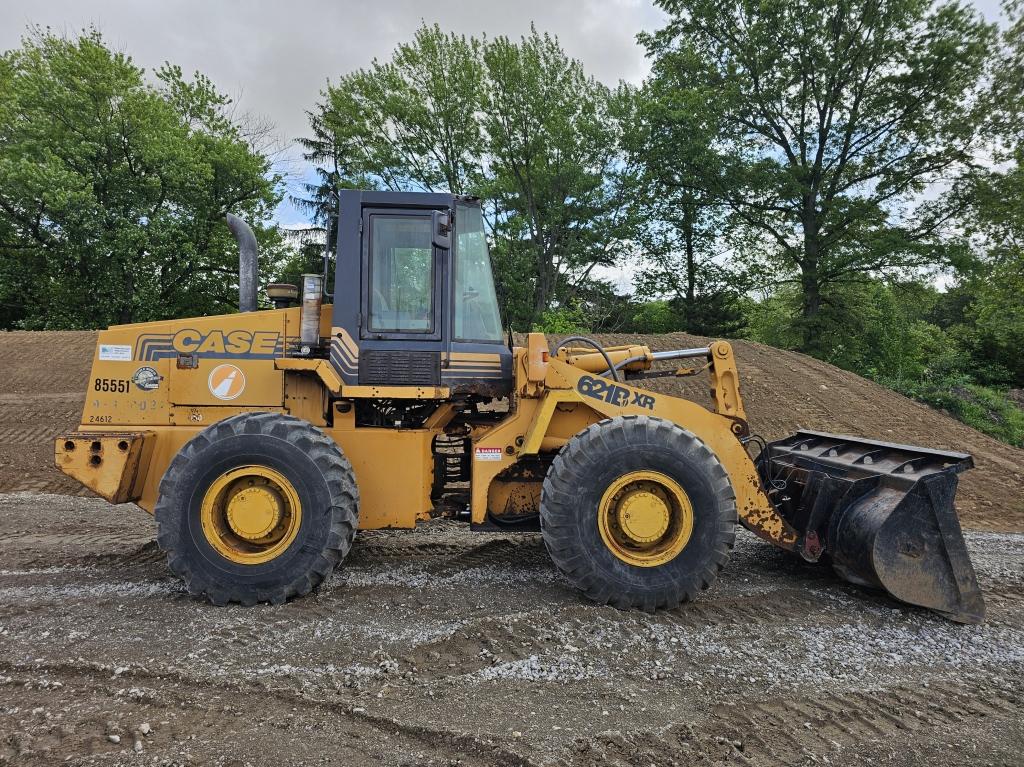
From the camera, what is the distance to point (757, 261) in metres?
23.2

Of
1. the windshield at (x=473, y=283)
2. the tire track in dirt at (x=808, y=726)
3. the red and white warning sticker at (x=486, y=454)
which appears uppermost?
the windshield at (x=473, y=283)

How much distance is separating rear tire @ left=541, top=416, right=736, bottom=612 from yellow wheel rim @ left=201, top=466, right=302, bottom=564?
173cm

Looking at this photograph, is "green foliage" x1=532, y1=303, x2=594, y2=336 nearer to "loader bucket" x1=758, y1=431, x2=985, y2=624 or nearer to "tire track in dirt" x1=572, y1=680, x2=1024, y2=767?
"loader bucket" x1=758, y1=431, x2=985, y2=624

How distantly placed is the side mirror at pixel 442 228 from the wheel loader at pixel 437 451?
0.02 m

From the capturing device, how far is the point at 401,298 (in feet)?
14.8

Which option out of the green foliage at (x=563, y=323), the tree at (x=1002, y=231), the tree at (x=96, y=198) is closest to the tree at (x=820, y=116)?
the tree at (x=1002, y=231)

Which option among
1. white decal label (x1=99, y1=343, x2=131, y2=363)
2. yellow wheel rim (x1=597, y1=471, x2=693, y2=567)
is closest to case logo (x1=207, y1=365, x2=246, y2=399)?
white decal label (x1=99, y1=343, x2=131, y2=363)

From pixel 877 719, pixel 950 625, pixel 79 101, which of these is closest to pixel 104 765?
pixel 877 719

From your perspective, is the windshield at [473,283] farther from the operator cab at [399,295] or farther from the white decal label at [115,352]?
the white decal label at [115,352]

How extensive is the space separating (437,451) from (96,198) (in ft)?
60.1

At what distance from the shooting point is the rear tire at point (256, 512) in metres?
4.01

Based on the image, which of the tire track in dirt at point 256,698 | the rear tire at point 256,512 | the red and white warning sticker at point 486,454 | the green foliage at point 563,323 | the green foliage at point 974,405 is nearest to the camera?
the tire track in dirt at point 256,698

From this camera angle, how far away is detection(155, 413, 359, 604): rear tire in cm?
401

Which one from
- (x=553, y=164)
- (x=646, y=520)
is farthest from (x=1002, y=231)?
(x=646, y=520)
